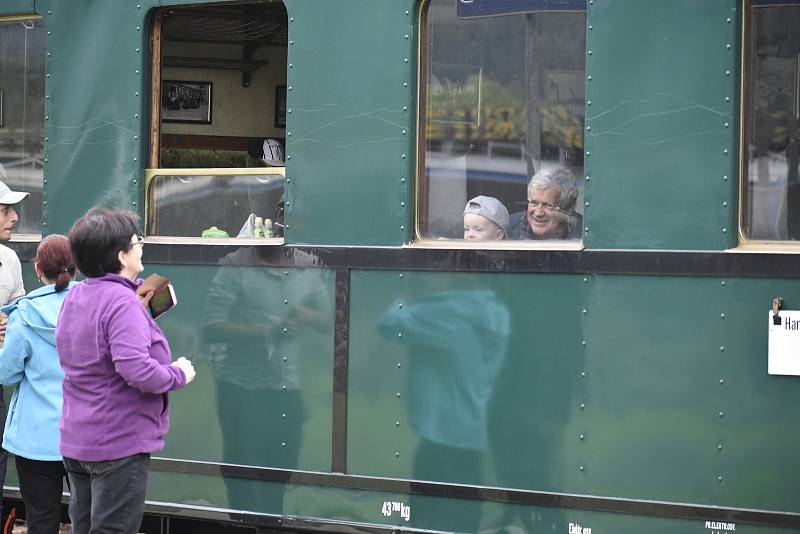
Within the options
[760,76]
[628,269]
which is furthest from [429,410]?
[760,76]

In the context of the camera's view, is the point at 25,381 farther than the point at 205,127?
No

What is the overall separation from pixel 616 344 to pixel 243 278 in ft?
5.36

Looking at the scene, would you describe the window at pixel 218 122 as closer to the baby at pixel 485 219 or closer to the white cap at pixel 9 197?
the white cap at pixel 9 197

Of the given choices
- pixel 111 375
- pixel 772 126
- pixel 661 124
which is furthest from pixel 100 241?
pixel 772 126

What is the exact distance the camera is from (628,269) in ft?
15.3

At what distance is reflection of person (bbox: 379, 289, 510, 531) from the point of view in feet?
16.1

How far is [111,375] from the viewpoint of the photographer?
3.99 m

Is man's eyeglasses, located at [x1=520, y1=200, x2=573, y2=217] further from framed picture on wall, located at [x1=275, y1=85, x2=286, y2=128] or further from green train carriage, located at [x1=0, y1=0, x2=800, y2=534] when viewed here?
framed picture on wall, located at [x1=275, y1=85, x2=286, y2=128]

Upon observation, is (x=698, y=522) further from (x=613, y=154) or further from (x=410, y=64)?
(x=410, y=64)

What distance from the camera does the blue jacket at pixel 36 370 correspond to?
478 centimetres

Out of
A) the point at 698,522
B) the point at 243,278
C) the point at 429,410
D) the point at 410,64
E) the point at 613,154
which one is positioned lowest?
the point at 698,522

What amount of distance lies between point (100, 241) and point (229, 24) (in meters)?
2.60

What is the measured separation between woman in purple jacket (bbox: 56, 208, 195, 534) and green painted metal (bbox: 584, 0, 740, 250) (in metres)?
1.69

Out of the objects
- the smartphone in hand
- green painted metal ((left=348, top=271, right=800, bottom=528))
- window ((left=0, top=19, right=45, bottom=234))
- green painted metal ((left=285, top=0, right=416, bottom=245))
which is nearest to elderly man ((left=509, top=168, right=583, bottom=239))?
green painted metal ((left=348, top=271, right=800, bottom=528))
